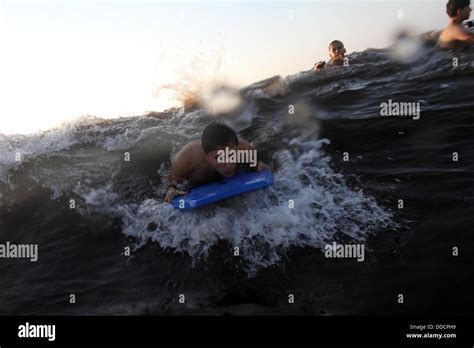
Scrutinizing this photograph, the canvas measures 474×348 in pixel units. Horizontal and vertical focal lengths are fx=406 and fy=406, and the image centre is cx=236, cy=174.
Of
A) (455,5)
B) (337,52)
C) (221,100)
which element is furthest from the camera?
(337,52)

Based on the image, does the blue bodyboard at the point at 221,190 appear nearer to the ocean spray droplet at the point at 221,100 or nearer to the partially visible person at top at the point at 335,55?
the ocean spray droplet at the point at 221,100

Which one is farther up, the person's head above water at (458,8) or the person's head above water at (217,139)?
the person's head above water at (458,8)

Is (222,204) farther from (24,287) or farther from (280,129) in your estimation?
(280,129)

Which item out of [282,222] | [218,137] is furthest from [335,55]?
[282,222]

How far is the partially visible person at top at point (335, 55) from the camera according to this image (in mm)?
6371

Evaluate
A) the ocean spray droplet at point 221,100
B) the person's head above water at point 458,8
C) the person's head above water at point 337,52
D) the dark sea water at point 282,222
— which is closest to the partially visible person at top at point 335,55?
the person's head above water at point 337,52

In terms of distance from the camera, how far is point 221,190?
3.24 metres

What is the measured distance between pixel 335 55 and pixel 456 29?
178cm

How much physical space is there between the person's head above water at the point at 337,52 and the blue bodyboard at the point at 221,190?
12.4 feet

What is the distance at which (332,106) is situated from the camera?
5.39m

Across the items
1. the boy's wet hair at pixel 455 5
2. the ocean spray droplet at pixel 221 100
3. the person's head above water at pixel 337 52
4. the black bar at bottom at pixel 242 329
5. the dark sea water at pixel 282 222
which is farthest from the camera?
the person's head above water at pixel 337 52

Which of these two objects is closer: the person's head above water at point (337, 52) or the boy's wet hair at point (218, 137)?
the boy's wet hair at point (218, 137)

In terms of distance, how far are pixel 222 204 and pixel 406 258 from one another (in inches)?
58.8

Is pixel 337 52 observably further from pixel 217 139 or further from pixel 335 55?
pixel 217 139
